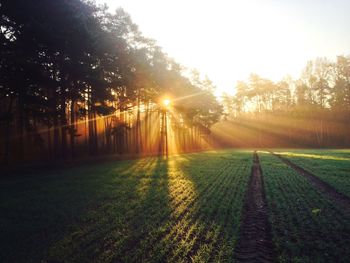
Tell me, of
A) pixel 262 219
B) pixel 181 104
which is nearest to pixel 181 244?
pixel 262 219

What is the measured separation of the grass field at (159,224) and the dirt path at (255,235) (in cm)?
19

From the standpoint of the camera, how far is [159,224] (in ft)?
28.8

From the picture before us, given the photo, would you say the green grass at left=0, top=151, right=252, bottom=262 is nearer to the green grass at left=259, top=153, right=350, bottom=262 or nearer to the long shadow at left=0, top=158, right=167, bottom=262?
the long shadow at left=0, top=158, right=167, bottom=262

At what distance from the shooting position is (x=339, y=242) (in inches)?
277

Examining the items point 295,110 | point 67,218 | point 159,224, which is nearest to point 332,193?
point 159,224

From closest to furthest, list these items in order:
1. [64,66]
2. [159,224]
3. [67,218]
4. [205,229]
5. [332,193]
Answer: [205,229], [159,224], [67,218], [332,193], [64,66]

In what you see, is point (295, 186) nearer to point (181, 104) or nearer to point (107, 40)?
point (107, 40)

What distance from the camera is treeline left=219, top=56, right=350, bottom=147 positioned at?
7869cm

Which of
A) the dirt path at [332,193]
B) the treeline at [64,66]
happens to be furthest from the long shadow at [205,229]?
the treeline at [64,66]

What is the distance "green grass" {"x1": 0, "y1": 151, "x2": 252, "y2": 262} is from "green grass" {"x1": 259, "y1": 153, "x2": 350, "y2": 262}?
131 cm

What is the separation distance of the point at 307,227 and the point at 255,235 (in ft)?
5.89

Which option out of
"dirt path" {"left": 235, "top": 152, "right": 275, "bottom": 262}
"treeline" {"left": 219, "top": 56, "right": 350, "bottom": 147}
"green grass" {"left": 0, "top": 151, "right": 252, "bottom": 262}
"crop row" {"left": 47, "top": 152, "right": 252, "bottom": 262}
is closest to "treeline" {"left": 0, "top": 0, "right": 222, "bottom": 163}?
"green grass" {"left": 0, "top": 151, "right": 252, "bottom": 262}

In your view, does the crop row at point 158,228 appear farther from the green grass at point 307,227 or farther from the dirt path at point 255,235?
the green grass at point 307,227

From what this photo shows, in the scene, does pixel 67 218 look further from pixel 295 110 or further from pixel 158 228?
pixel 295 110
